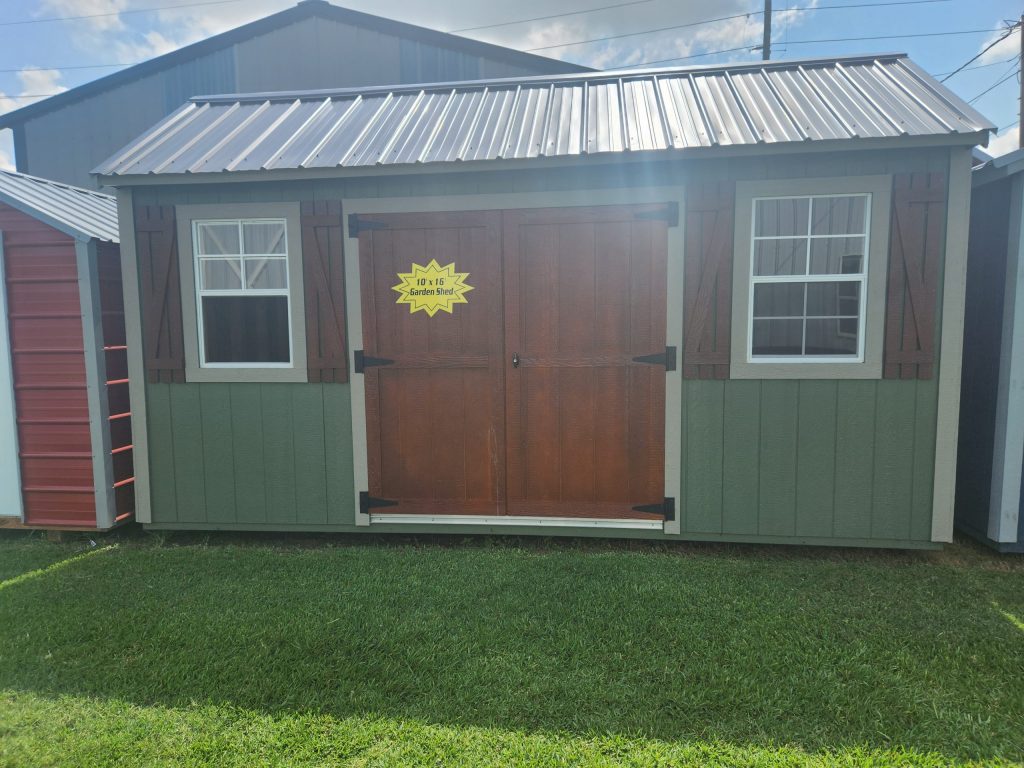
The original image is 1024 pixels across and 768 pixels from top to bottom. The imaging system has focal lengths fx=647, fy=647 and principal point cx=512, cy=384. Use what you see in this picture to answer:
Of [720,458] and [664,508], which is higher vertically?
[720,458]

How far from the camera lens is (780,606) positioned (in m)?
3.52

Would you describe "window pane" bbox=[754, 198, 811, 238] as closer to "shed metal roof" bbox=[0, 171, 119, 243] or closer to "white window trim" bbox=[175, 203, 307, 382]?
"white window trim" bbox=[175, 203, 307, 382]

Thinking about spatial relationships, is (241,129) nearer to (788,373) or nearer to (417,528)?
(417,528)

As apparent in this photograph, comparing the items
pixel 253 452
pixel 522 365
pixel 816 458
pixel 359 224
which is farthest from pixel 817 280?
pixel 253 452

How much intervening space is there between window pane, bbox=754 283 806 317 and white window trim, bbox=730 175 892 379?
7.11 feet

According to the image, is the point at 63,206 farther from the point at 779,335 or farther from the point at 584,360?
the point at 779,335

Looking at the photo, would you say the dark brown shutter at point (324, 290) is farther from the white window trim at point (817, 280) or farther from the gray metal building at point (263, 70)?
the gray metal building at point (263, 70)

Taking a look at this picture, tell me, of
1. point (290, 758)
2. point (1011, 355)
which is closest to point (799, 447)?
point (1011, 355)

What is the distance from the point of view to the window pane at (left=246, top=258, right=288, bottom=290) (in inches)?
182

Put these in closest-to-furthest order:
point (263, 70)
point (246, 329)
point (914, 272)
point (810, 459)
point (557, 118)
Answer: point (914, 272)
point (810, 459)
point (246, 329)
point (557, 118)
point (263, 70)

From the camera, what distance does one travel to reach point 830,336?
251 inches

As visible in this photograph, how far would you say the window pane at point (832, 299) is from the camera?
238 inches

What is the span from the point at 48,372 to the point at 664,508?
457cm

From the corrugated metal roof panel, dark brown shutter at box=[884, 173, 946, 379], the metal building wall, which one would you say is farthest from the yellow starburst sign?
the metal building wall
